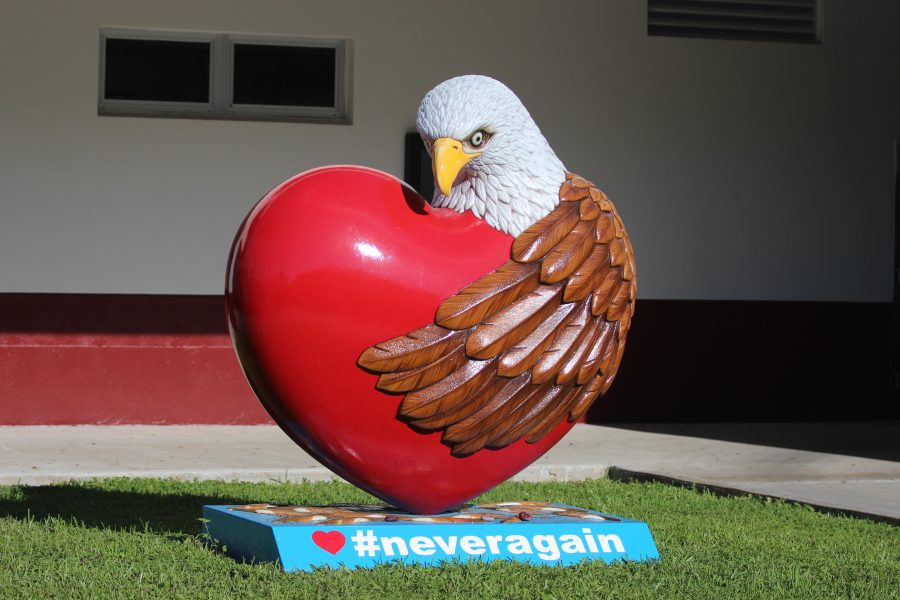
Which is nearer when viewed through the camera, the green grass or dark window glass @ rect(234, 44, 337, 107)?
the green grass

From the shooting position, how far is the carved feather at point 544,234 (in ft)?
15.4

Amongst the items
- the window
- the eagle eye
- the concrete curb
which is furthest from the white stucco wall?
the eagle eye

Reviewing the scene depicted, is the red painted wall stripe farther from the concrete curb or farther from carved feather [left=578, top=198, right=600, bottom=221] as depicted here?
carved feather [left=578, top=198, right=600, bottom=221]

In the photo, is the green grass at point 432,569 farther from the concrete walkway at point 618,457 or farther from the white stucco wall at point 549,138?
the white stucco wall at point 549,138

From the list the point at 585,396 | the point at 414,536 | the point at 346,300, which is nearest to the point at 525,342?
the point at 585,396

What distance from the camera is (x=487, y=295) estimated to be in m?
4.62

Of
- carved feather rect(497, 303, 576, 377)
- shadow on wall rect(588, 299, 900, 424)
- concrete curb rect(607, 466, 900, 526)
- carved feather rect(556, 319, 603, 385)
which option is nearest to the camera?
carved feather rect(497, 303, 576, 377)

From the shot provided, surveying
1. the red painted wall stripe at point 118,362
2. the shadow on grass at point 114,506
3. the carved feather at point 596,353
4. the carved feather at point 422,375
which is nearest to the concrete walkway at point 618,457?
the red painted wall stripe at point 118,362

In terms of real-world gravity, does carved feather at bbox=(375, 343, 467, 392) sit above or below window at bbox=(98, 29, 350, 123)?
below

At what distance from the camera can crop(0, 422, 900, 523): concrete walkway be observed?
7.39 metres

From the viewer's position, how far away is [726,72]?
10875 mm

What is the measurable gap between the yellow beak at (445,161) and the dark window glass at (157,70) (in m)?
5.88

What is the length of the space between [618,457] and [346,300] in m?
4.50

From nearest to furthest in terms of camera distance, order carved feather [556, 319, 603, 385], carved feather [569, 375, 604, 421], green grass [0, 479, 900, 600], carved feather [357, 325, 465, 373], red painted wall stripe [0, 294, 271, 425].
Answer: green grass [0, 479, 900, 600]
carved feather [357, 325, 465, 373]
carved feather [556, 319, 603, 385]
carved feather [569, 375, 604, 421]
red painted wall stripe [0, 294, 271, 425]
